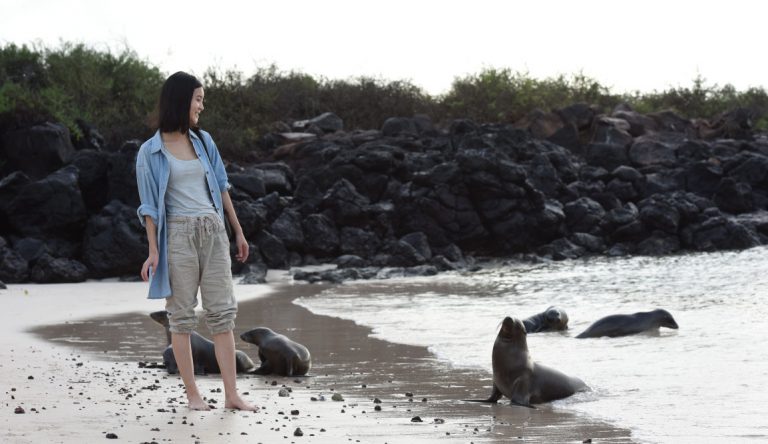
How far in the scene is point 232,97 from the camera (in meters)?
35.7

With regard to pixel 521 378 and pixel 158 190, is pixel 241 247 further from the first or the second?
pixel 521 378

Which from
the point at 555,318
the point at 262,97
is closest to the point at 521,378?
the point at 555,318

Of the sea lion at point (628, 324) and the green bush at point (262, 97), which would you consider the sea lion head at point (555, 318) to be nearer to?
the sea lion at point (628, 324)

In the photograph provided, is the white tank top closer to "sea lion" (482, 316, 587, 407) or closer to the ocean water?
"sea lion" (482, 316, 587, 407)

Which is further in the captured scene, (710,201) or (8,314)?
(710,201)

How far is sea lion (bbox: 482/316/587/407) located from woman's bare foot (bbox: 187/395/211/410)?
1946 mm

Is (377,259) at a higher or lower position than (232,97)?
lower

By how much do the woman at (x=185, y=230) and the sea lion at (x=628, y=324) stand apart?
5691 mm

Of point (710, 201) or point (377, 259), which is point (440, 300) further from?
point (710, 201)

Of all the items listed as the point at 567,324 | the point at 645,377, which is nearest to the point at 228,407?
the point at 645,377

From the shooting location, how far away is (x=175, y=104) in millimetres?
6180

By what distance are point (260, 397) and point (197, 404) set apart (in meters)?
0.87

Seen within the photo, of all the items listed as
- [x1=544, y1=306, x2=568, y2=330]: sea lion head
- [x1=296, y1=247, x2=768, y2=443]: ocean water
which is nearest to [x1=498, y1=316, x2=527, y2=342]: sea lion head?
[x1=296, y1=247, x2=768, y2=443]: ocean water

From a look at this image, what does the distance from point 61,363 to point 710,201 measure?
912 inches
